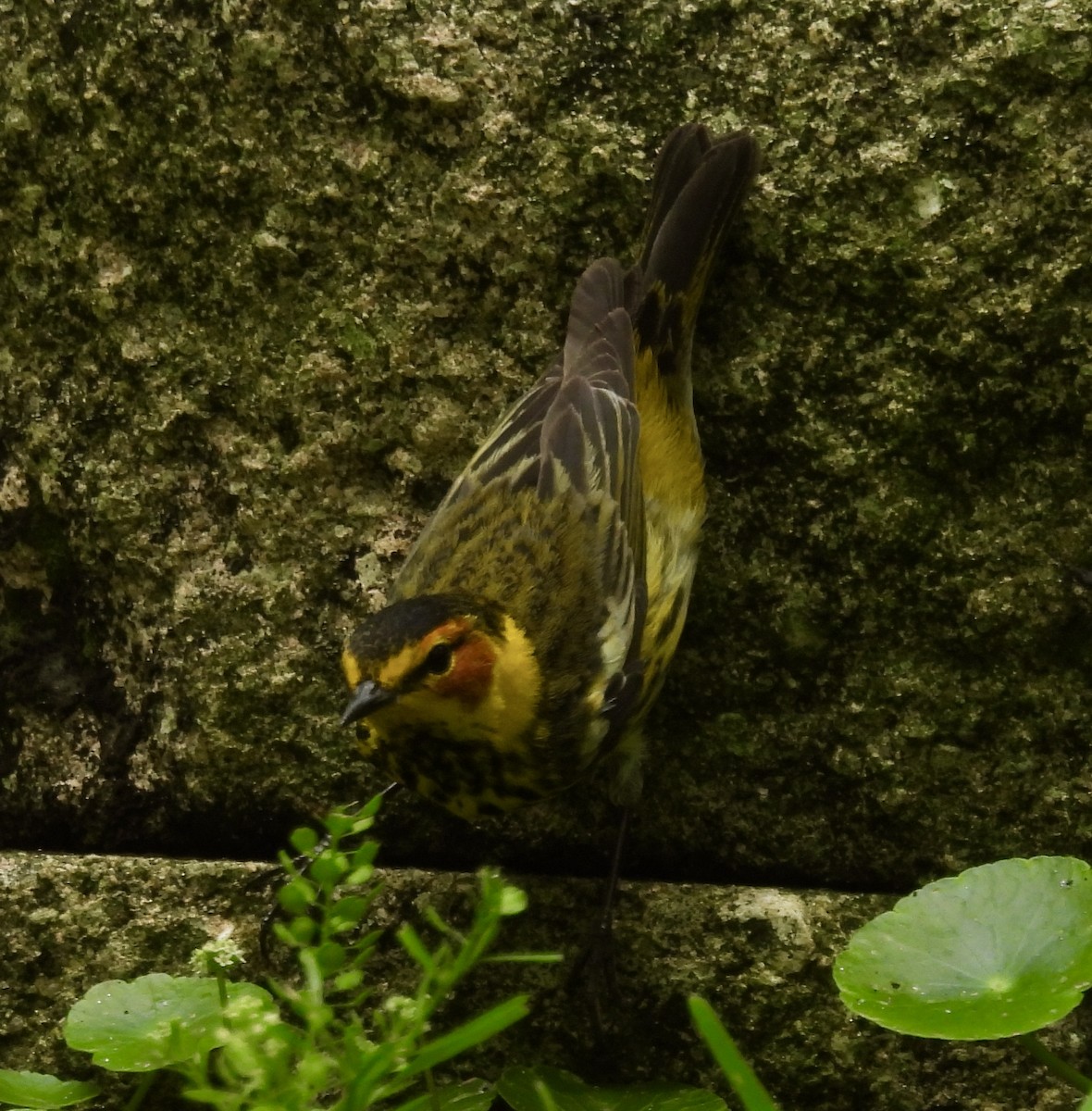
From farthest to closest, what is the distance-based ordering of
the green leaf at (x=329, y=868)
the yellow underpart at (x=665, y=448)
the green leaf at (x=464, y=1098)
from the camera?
the yellow underpart at (x=665, y=448) < the green leaf at (x=464, y=1098) < the green leaf at (x=329, y=868)

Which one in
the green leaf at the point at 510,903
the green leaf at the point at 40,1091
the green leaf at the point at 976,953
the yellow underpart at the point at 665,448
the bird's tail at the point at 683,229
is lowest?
the green leaf at the point at 40,1091

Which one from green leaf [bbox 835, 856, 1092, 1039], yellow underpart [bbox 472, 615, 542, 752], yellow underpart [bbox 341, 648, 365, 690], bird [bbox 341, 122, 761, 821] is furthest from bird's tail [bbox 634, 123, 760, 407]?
green leaf [bbox 835, 856, 1092, 1039]

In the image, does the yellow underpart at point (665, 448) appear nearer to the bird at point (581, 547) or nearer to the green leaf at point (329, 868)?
the bird at point (581, 547)

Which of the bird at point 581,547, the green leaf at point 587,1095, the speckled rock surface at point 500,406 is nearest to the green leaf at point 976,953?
the green leaf at point 587,1095

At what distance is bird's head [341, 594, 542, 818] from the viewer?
2.76m

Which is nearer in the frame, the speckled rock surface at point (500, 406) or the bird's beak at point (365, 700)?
the bird's beak at point (365, 700)

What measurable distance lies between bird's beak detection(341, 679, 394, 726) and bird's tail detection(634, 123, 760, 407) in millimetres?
975

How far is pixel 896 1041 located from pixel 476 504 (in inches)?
54.8

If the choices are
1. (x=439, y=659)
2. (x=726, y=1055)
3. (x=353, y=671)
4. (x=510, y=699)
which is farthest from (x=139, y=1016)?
(x=726, y=1055)

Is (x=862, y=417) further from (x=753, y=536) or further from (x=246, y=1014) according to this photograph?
(x=246, y=1014)

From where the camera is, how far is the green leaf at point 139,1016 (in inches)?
88.1

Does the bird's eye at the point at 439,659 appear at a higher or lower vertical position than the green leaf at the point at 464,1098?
higher

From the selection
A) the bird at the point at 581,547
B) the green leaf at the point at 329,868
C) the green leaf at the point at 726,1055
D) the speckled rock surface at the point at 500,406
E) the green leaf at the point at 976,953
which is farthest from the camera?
the speckled rock surface at the point at 500,406

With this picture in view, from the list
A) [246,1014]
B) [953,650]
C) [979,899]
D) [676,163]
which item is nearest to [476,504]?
[676,163]
